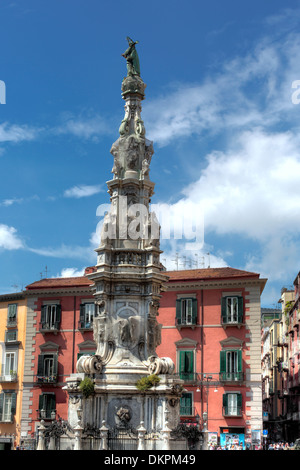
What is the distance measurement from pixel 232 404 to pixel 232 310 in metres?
6.47

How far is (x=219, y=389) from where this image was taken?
46344mm

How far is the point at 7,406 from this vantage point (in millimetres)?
51250

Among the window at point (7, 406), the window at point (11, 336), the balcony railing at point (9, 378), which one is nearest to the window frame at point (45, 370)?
the balcony railing at point (9, 378)

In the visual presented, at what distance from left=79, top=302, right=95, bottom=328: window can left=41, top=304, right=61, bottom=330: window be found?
194 cm

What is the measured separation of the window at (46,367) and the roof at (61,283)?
5.39 m

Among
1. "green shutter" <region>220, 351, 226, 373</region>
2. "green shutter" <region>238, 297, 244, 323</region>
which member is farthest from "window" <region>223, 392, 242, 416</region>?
"green shutter" <region>238, 297, 244, 323</region>

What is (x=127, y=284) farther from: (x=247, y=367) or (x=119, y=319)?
(x=247, y=367)

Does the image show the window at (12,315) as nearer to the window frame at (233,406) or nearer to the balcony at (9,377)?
the balcony at (9,377)

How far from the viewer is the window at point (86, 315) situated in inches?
1980

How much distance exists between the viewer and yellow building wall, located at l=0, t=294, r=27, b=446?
50.2m

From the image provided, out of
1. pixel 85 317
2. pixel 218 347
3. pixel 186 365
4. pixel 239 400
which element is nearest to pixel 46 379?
pixel 85 317

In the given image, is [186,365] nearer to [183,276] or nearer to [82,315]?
[183,276]

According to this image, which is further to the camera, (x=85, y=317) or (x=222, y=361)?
(x=85, y=317)
